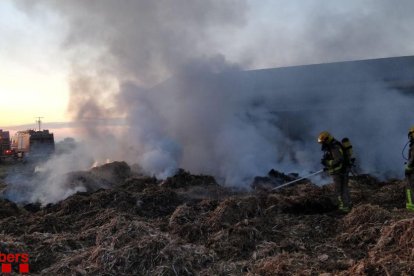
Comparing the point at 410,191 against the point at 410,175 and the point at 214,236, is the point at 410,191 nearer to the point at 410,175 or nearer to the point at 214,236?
the point at 410,175

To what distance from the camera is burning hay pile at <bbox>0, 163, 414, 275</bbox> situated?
17.0ft

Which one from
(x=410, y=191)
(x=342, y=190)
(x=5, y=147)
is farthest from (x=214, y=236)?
(x=5, y=147)

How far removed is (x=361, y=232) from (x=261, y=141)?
1019 cm

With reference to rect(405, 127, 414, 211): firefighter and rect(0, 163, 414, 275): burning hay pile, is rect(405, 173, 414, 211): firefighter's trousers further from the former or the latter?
rect(0, 163, 414, 275): burning hay pile

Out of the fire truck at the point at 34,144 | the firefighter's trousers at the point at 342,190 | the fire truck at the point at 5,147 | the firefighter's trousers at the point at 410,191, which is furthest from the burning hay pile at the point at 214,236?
the fire truck at the point at 5,147

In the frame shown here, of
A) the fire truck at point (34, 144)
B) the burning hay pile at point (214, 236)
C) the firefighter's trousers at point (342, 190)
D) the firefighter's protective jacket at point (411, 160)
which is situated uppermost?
the fire truck at point (34, 144)

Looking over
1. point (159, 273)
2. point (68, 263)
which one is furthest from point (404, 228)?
point (68, 263)

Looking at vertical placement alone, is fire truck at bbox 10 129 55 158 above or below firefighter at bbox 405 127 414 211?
above

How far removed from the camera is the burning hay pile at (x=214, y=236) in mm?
5180

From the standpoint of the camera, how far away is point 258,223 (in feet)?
23.0

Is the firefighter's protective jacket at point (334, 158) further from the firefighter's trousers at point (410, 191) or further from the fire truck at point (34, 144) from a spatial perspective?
the fire truck at point (34, 144)

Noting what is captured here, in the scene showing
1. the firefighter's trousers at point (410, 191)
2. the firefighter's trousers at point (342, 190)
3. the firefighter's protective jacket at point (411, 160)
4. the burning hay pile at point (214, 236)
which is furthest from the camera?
the firefighter's trousers at point (342, 190)

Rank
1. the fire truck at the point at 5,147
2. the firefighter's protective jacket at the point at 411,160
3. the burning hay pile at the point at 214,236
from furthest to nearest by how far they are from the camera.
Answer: the fire truck at the point at 5,147, the firefighter's protective jacket at the point at 411,160, the burning hay pile at the point at 214,236

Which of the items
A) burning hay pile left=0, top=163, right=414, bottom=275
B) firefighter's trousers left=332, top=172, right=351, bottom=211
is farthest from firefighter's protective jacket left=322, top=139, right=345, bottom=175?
burning hay pile left=0, top=163, right=414, bottom=275
